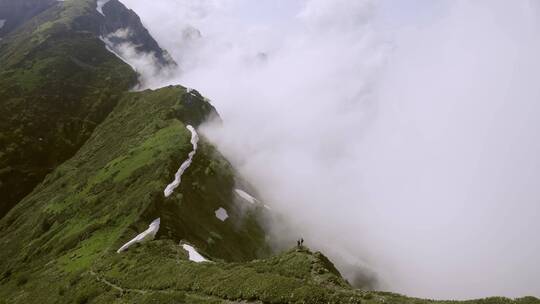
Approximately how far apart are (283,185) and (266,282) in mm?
126849

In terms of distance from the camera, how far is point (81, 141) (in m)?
161

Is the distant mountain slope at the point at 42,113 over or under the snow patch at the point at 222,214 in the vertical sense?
over

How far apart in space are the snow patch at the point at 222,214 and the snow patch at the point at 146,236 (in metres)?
19.0

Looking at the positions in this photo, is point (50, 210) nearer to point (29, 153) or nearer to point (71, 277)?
point (71, 277)

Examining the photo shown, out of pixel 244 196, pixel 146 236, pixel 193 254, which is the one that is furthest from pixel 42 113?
pixel 193 254

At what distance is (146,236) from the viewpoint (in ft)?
202

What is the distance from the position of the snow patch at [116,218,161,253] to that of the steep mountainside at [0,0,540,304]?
209mm

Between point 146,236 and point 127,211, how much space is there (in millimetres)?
11323

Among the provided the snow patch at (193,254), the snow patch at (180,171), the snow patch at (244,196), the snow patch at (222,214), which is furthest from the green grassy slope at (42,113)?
the snow patch at (193,254)

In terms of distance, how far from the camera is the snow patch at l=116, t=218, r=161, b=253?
194ft

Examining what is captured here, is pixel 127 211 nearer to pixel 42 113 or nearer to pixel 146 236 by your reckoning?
pixel 146 236

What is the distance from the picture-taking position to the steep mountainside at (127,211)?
1585 inches

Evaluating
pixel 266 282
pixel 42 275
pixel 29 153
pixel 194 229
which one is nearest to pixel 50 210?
pixel 42 275

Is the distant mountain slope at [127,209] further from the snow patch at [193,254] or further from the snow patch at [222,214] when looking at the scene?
the snow patch at [193,254]
